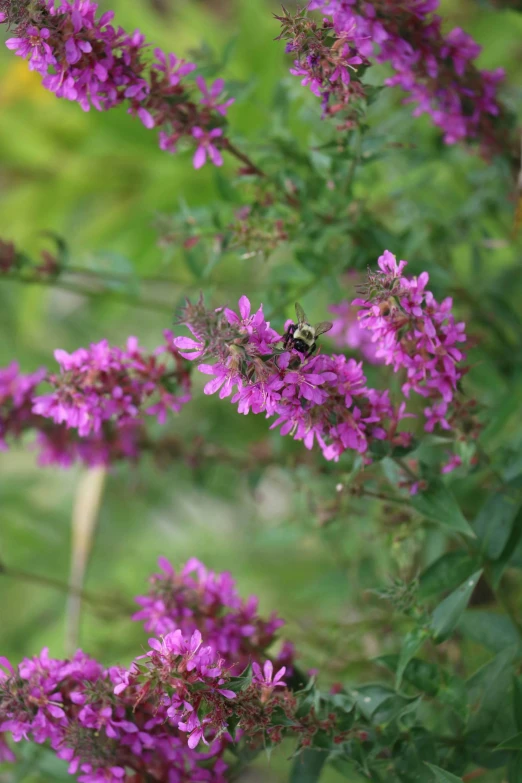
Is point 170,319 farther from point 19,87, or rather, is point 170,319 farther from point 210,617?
point 19,87

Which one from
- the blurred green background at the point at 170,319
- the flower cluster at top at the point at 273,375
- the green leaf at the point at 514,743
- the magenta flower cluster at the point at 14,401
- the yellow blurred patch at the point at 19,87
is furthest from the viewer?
the yellow blurred patch at the point at 19,87

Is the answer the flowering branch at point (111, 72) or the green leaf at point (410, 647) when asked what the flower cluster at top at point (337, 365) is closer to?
the green leaf at point (410, 647)

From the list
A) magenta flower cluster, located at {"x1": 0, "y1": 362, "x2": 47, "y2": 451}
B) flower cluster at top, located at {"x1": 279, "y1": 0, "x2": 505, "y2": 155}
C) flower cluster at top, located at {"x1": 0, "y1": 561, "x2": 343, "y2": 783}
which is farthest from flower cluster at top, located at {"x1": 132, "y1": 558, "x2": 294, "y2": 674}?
flower cluster at top, located at {"x1": 279, "y1": 0, "x2": 505, "y2": 155}

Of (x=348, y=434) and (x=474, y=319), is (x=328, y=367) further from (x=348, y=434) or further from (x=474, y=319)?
(x=474, y=319)

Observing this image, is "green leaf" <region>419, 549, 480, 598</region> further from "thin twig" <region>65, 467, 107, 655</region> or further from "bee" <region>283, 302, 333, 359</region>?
"thin twig" <region>65, 467, 107, 655</region>

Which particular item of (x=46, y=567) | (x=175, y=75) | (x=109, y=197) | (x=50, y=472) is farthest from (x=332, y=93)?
(x=50, y=472)

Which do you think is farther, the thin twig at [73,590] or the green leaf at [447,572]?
the thin twig at [73,590]

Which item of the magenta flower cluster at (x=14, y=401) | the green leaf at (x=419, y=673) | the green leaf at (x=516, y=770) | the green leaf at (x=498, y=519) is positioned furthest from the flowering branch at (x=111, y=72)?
the green leaf at (x=516, y=770)
